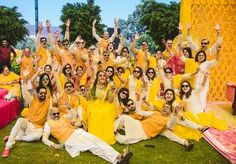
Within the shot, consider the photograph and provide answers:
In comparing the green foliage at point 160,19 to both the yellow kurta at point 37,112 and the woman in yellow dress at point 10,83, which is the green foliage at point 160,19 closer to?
the woman in yellow dress at point 10,83

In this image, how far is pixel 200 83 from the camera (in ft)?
27.0

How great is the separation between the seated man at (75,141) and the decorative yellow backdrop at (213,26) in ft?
15.4

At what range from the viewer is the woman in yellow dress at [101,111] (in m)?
6.47

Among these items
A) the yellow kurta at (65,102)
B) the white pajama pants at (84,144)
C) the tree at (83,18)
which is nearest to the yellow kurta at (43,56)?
the yellow kurta at (65,102)

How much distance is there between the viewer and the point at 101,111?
6.57 metres

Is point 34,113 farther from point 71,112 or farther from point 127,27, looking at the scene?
point 127,27

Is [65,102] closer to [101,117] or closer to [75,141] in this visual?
[101,117]

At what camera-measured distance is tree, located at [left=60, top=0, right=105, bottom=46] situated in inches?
743

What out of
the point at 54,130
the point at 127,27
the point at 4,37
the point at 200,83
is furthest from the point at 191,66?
the point at 127,27

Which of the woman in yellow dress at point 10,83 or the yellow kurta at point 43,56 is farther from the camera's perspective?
the yellow kurta at point 43,56

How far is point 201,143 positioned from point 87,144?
1.95 metres

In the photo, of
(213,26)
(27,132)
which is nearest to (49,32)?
(27,132)

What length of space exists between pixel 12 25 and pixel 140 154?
12560mm

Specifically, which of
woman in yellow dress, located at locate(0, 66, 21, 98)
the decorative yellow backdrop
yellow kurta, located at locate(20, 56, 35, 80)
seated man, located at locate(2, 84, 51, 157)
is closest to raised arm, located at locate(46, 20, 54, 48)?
yellow kurta, located at locate(20, 56, 35, 80)
